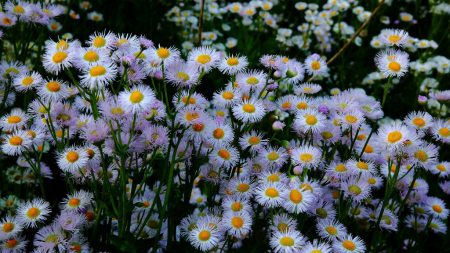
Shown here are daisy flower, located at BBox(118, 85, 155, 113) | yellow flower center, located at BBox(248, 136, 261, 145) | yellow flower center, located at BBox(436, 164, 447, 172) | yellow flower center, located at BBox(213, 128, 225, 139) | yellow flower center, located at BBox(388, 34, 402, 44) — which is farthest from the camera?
yellow flower center, located at BBox(436, 164, 447, 172)

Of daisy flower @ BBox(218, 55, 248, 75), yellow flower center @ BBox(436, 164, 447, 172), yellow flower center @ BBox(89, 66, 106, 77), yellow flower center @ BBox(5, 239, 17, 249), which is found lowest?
yellow flower center @ BBox(5, 239, 17, 249)

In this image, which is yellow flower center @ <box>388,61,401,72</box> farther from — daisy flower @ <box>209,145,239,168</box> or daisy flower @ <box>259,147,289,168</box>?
daisy flower @ <box>209,145,239,168</box>

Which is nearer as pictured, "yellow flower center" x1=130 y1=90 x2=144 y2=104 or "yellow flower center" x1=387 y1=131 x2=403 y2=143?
"yellow flower center" x1=130 y1=90 x2=144 y2=104

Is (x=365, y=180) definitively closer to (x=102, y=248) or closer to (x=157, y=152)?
(x=157, y=152)

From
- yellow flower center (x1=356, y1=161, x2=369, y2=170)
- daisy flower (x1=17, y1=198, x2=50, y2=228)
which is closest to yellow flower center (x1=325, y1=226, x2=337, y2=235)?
yellow flower center (x1=356, y1=161, x2=369, y2=170)

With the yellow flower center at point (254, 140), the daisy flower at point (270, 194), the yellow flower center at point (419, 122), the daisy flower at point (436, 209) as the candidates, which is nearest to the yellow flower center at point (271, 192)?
the daisy flower at point (270, 194)

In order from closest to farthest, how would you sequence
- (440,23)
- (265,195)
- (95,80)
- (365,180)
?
1. (95,80)
2. (265,195)
3. (365,180)
4. (440,23)

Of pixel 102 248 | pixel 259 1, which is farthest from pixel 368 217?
pixel 259 1

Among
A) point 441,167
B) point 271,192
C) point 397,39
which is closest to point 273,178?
point 271,192
